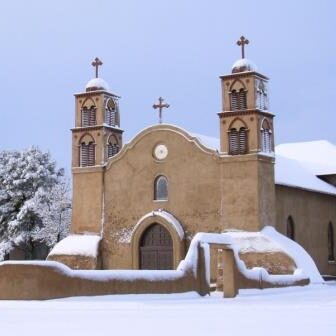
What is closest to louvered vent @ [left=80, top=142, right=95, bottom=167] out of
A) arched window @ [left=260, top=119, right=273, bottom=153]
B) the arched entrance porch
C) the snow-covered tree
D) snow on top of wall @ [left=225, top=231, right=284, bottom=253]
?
the arched entrance porch

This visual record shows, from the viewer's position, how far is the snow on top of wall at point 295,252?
120 feet

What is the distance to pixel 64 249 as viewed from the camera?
41.6 m

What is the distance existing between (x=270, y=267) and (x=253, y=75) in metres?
9.97

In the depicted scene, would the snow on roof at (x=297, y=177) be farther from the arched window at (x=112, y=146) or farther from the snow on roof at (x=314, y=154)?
the arched window at (x=112, y=146)

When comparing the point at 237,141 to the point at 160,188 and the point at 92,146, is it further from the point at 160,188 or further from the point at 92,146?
A: the point at 92,146

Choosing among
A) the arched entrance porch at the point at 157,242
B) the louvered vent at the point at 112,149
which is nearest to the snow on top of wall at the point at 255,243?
the arched entrance porch at the point at 157,242

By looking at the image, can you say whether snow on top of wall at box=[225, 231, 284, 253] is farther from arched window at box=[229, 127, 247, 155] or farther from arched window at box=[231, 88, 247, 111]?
arched window at box=[231, 88, 247, 111]

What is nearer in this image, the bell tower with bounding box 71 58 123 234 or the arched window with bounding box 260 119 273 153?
the arched window with bounding box 260 119 273 153

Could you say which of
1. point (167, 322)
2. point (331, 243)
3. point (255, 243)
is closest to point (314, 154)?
point (331, 243)

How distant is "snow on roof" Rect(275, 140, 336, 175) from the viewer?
48.9m

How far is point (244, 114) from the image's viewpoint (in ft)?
127

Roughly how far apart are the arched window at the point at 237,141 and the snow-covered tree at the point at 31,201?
62.9 ft

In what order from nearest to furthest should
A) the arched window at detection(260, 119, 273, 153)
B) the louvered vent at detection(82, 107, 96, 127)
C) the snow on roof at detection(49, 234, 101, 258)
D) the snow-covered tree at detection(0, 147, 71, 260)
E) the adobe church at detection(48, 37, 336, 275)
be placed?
the adobe church at detection(48, 37, 336, 275) → the arched window at detection(260, 119, 273, 153) → the snow on roof at detection(49, 234, 101, 258) → the louvered vent at detection(82, 107, 96, 127) → the snow-covered tree at detection(0, 147, 71, 260)

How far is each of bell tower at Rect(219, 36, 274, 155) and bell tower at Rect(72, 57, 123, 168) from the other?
7.77 m
